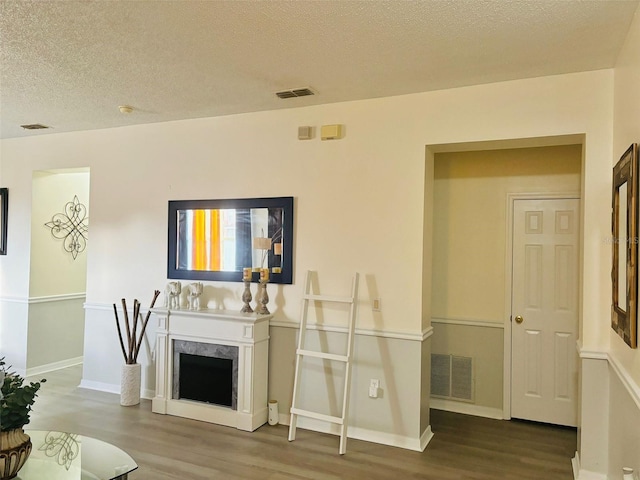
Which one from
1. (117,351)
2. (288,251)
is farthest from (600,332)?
(117,351)

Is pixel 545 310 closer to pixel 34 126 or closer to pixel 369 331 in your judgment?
pixel 369 331

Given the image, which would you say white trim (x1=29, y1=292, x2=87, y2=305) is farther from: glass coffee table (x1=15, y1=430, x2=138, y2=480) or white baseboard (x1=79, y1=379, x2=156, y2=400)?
glass coffee table (x1=15, y1=430, x2=138, y2=480)

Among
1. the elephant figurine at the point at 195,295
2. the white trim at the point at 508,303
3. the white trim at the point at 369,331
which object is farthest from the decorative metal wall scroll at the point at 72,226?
the white trim at the point at 508,303

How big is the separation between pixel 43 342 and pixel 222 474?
3.73 meters

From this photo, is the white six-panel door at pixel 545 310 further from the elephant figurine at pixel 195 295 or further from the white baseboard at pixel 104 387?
the white baseboard at pixel 104 387

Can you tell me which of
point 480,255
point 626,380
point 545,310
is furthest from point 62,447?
point 545,310

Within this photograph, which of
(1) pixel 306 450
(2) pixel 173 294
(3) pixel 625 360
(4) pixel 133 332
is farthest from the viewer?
(4) pixel 133 332

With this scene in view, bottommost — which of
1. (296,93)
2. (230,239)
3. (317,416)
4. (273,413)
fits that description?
(273,413)

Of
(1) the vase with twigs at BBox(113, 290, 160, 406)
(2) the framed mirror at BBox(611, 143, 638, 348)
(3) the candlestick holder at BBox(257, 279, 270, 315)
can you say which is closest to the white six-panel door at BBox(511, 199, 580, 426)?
(2) the framed mirror at BBox(611, 143, 638, 348)

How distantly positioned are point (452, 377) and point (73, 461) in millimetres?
3221

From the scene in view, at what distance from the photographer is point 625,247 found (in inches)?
99.9

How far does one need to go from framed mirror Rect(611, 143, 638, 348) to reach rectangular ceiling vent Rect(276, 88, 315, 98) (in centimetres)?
220

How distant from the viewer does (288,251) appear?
13.5 feet

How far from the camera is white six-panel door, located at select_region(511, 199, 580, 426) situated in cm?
404
